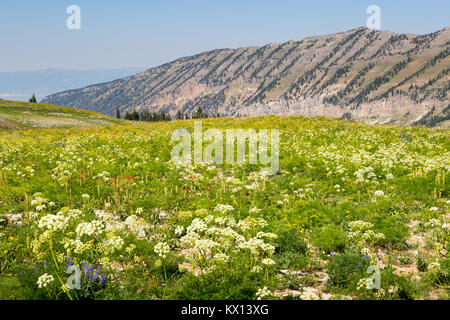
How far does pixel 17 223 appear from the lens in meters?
9.90

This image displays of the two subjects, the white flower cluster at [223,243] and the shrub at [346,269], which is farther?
the shrub at [346,269]

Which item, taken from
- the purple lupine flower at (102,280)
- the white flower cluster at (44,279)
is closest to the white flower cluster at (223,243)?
the purple lupine flower at (102,280)

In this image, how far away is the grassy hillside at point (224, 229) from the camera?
618 cm

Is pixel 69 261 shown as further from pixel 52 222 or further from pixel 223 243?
pixel 223 243

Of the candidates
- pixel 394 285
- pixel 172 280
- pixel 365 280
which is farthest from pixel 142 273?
pixel 394 285

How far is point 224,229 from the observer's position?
22.9 ft

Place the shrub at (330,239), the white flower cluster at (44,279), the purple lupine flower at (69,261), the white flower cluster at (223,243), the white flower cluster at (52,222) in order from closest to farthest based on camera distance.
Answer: the white flower cluster at (44,279)
the white flower cluster at (52,222)
the white flower cluster at (223,243)
the purple lupine flower at (69,261)
the shrub at (330,239)

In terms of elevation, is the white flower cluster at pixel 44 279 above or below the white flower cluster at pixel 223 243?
below

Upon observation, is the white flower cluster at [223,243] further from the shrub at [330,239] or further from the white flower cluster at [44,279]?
the white flower cluster at [44,279]

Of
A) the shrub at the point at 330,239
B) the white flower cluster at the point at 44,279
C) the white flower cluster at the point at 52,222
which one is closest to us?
the white flower cluster at the point at 44,279

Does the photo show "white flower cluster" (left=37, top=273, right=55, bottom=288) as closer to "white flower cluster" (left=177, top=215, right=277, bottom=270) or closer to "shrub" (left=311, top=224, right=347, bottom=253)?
"white flower cluster" (left=177, top=215, right=277, bottom=270)

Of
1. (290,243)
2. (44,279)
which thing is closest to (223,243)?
(290,243)

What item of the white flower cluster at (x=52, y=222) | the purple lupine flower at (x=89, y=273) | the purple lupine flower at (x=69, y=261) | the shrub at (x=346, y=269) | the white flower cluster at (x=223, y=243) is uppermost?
the white flower cluster at (x=52, y=222)
